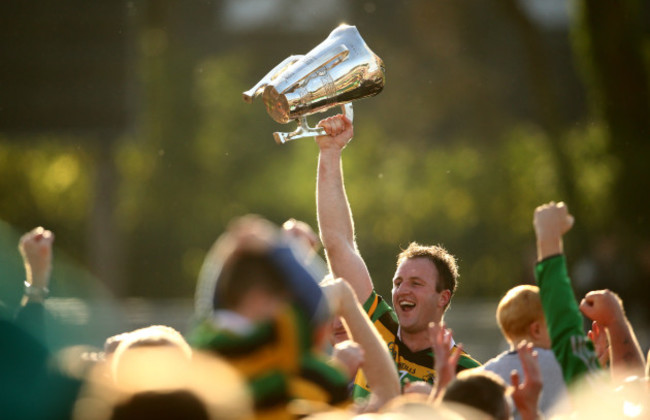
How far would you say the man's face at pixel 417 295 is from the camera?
4992 mm

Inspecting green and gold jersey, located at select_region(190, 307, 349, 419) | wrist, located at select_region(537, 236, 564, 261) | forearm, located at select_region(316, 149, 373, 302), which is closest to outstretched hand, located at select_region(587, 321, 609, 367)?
forearm, located at select_region(316, 149, 373, 302)

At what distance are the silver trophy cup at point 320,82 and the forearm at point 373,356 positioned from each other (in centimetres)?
122

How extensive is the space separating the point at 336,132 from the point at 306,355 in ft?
7.73

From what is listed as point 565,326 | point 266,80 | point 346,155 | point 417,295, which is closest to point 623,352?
point 565,326

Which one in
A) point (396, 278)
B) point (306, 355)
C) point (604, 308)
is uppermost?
point (396, 278)

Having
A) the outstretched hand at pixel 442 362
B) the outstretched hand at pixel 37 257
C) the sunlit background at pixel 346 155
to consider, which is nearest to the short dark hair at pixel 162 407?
the outstretched hand at pixel 442 362

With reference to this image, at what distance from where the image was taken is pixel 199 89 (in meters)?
28.6

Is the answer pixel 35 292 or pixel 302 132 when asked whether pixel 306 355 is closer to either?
pixel 35 292

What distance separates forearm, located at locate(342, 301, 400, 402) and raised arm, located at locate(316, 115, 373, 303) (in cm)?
116

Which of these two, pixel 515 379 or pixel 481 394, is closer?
pixel 481 394

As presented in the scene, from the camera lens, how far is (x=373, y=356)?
11.5 ft

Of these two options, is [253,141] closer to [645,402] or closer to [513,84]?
[513,84]

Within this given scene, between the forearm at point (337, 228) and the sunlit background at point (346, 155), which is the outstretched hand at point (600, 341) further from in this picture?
the sunlit background at point (346, 155)

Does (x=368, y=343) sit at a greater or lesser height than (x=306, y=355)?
greater
